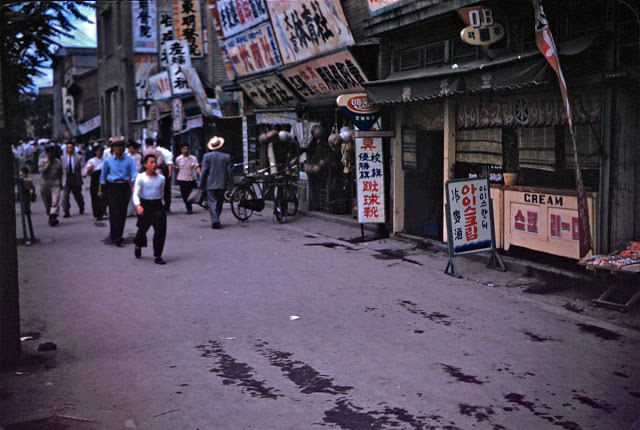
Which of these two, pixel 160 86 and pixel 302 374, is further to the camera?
pixel 160 86

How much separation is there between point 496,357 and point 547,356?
17.7 inches

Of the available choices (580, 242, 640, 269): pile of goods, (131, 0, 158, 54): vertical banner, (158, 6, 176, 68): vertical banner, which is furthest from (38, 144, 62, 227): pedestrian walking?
(131, 0, 158, 54): vertical banner

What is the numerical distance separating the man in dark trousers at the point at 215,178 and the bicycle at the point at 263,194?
3.31 feet

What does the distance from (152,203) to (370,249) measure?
12.6 ft

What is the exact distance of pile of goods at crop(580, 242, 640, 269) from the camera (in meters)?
7.96

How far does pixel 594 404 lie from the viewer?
5.21 meters

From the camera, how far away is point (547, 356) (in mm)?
6418

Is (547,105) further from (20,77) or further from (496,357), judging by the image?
(20,77)

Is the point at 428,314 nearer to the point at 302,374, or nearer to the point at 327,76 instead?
the point at 302,374

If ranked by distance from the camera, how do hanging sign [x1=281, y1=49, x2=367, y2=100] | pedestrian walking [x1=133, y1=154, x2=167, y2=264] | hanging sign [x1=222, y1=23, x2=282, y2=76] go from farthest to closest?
hanging sign [x1=222, y1=23, x2=282, y2=76] → hanging sign [x1=281, y1=49, x2=367, y2=100] → pedestrian walking [x1=133, y1=154, x2=167, y2=264]

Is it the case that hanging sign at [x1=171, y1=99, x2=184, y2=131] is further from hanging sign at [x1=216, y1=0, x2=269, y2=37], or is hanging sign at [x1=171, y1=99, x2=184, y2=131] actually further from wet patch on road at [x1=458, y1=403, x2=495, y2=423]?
wet patch on road at [x1=458, y1=403, x2=495, y2=423]

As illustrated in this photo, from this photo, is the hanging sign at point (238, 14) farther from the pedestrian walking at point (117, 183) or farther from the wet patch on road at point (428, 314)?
the wet patch on road at point (428, 314)

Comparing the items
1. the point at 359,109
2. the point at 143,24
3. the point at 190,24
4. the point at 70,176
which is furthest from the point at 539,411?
the point at 143,24

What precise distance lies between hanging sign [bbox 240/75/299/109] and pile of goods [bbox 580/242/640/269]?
11.9m
